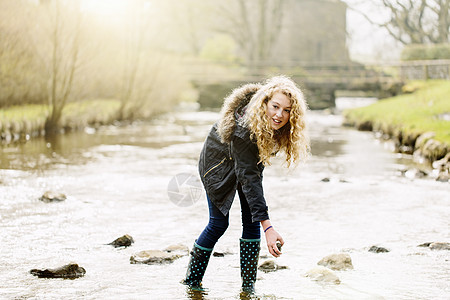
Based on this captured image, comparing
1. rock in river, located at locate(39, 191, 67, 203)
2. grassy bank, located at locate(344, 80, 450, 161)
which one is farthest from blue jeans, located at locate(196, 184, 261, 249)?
grassy bank, located at locate(344, 80, 450, 161)

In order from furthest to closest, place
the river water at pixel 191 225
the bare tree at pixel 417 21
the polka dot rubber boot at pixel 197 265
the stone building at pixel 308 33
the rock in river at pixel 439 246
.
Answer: the stone building at pixel 308 33
the bare tree at pixel 417 21
the rock in river at pixel 439 246
the river water at pixel 191 225
the polka dot rubber boot at pixel 197 265

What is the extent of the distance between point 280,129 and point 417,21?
114 ft

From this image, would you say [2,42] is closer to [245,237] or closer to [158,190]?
[158,190]

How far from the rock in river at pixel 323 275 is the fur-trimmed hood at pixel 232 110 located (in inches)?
60.5

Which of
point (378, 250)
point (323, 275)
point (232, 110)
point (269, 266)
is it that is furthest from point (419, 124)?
point (232, 110)

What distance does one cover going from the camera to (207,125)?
25812mm

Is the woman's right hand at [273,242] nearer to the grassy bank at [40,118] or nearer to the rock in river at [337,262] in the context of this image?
the rock in river at [337,262]

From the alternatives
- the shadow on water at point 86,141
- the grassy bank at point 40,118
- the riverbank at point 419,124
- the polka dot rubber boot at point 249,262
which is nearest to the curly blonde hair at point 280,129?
the polka dot rubber boot at point 249,262

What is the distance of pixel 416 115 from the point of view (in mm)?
19422

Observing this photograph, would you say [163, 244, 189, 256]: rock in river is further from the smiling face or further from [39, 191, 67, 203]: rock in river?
[39, 191, 67, 203]: rock in river

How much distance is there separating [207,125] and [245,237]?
21.0 meters

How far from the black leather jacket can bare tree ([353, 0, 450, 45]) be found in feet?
106

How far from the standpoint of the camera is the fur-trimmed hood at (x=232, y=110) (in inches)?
178

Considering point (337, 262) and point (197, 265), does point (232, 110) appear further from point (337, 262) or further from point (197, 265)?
point (337, 262)
